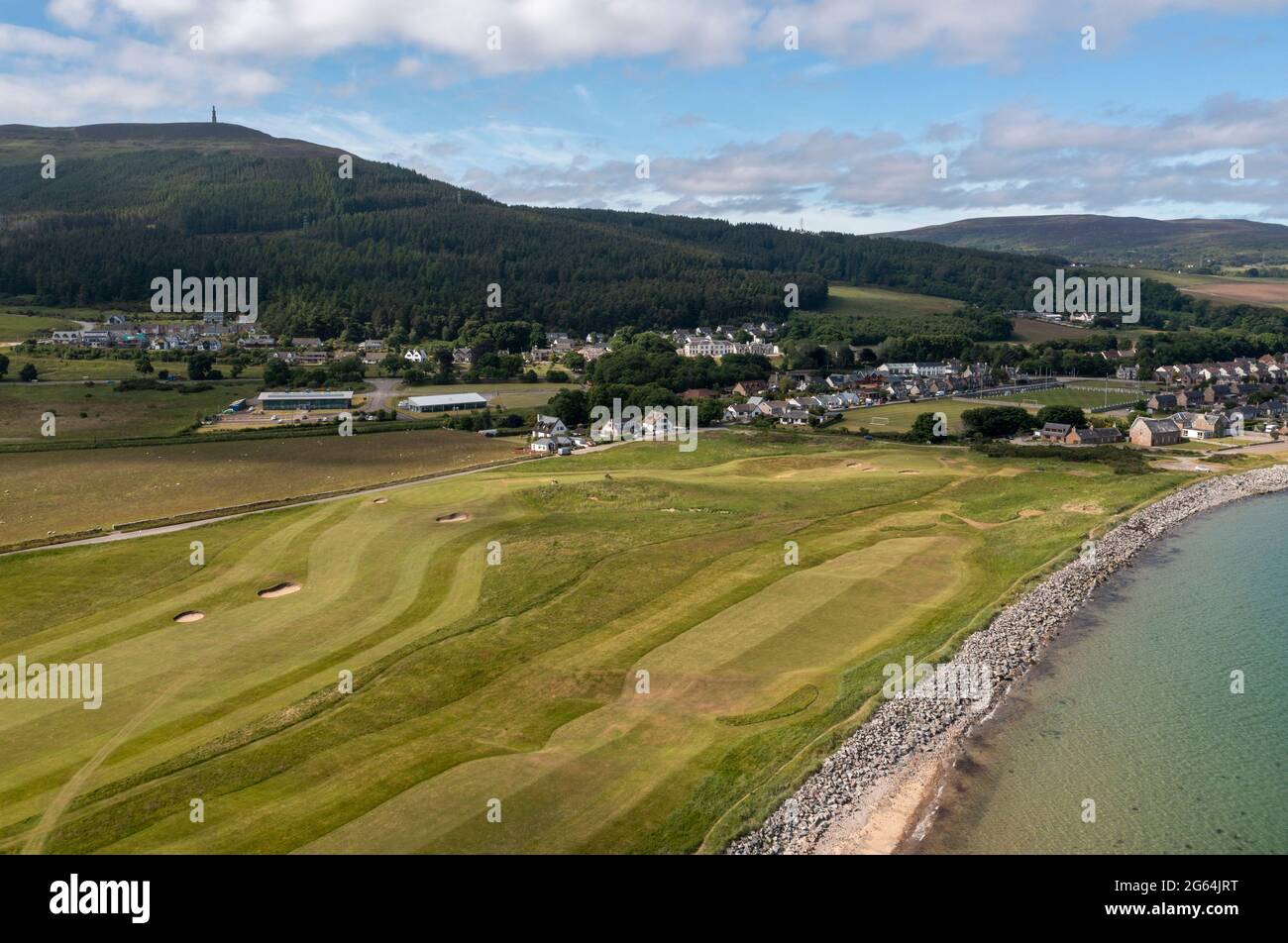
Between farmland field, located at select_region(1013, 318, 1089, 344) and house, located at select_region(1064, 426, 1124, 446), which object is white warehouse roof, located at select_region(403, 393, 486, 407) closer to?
house, located at select_region(1064, 426, 1124, 446)

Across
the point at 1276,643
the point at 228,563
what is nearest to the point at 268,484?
the point at 228,563

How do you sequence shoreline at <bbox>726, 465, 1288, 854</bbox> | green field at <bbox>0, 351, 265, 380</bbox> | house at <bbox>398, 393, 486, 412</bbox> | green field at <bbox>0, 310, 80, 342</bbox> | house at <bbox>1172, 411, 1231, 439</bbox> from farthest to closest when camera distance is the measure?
green field at <bbox>0, 310, 80, 342</bbox> → green field at <bbox>0, 351, 265, 380</bbox> → house at <bbox>398, 393, 486, 412</bbox> → house at <bbox>1172, 411, 1231, 439</bbox> → shoreline at <bbox>726, 465, 1288, 854</bbox>

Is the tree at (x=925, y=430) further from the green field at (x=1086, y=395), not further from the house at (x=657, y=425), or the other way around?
the green field at (x=1086, y=395)

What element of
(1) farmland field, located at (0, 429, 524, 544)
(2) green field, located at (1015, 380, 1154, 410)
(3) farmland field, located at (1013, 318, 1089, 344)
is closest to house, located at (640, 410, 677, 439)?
(1) farmland field, located at (0, 429, 524, 544)

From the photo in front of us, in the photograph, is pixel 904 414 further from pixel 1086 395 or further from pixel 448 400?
pixel 448 400

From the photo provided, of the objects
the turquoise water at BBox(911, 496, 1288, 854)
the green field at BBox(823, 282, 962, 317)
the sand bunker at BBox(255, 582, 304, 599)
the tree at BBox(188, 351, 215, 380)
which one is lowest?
the turquoise water at BBox(911, 496, 1288, 854)

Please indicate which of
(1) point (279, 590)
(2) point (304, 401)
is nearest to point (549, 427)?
(2) point (304, 401)
